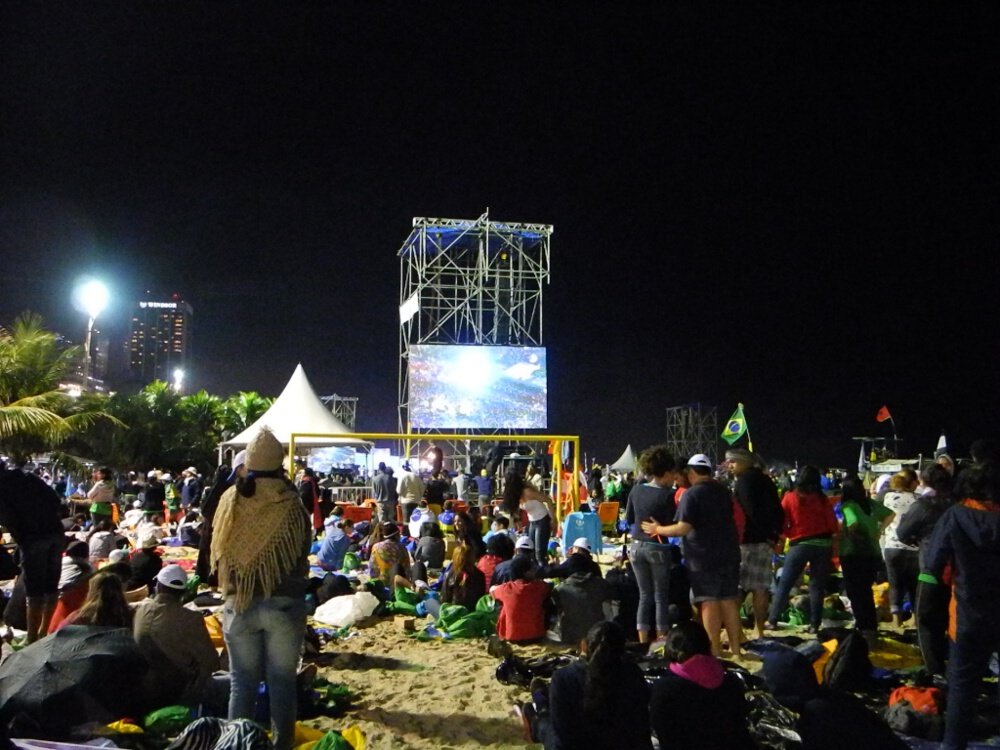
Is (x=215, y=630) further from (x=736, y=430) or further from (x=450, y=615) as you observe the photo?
(x=736, y=430)

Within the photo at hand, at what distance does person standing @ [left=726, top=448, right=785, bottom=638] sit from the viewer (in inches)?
261

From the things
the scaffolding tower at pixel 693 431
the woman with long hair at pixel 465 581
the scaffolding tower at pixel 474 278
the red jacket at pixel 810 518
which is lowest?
the woman with long hair at pixel 465 581

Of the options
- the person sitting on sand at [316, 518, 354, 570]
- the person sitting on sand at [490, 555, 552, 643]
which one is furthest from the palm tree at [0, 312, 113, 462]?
the person sitting on sand at [490, 555, 552, 643]

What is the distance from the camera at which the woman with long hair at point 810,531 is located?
675cm

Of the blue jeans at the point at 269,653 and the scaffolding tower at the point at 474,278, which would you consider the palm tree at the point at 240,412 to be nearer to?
the scaffolding tower at the point at 474,278

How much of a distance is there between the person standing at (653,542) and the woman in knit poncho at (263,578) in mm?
3046

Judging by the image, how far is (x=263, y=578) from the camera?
3709 mm

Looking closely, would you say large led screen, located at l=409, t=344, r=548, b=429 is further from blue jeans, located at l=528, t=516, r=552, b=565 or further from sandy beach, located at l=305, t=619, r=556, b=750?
sandy beach, located at l=305, t=619, r=556, b=750

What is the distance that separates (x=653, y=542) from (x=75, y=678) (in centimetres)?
407

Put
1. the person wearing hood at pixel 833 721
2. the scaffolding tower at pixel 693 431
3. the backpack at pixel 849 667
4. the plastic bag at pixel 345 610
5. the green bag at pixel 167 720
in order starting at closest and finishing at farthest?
the person wearing hood at pixel 833 721
the green bag at pixel 167 720
the backpack at pixel 849 667
the plastic bag at pixel 345 610
the scaffolding tower at pixel 693 431

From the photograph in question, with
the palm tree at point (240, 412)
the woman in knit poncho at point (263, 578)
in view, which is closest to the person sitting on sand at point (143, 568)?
the woman in knit poncho at point (263, 578)

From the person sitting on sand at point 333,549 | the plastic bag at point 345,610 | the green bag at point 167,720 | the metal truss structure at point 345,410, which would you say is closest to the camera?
the green bag at point 167,720

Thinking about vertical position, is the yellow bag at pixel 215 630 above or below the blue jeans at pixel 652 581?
below

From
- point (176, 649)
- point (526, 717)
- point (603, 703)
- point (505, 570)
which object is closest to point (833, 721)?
point (603, 703)
